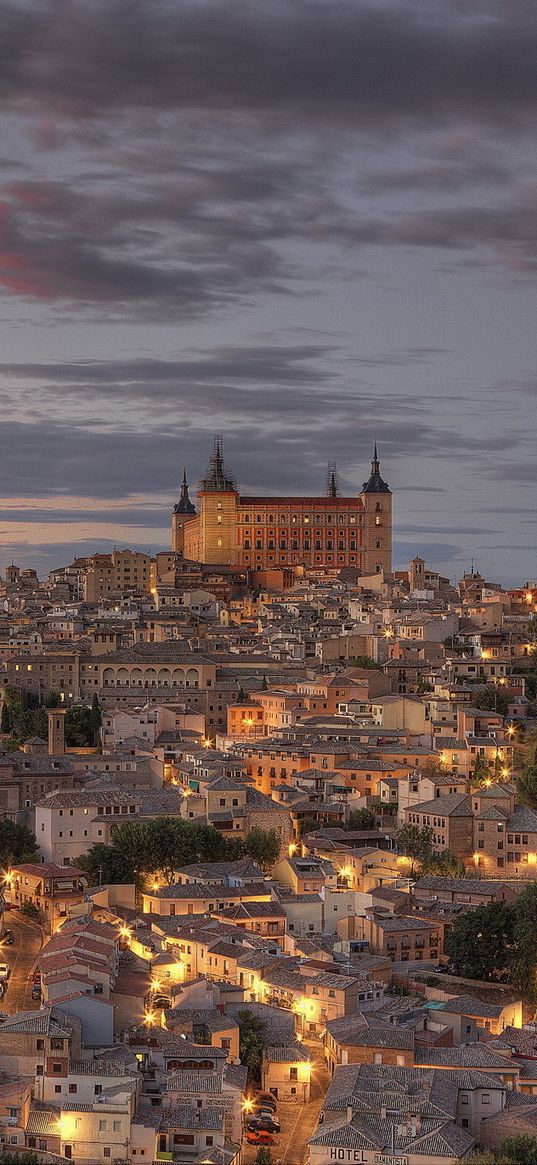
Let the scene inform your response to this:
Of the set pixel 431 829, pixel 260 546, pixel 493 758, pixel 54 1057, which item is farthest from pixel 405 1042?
pixel 260 546

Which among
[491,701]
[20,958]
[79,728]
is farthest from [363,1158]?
[79,728]

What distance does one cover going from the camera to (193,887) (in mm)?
25234

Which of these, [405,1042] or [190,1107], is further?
[405,1042]

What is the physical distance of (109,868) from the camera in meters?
26.3

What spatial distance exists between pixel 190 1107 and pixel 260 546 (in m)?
47.2

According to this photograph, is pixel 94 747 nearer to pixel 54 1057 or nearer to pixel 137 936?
pixel 137 936

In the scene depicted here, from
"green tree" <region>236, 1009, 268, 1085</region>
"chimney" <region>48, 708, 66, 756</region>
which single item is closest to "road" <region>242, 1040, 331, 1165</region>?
"green tree" <region>236, 1009, 268, 1085</region>

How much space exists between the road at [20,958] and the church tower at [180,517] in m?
45.1

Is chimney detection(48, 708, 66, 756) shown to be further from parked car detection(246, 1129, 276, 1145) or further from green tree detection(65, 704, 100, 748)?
parked car detection(246, 1129, 276, 1145)

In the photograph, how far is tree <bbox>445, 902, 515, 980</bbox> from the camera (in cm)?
2330

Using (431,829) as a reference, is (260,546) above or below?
above

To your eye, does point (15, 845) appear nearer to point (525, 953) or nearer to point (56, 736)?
point (56, 736)

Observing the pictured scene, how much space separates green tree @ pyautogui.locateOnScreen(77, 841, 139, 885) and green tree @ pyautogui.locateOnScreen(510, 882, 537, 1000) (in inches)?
240

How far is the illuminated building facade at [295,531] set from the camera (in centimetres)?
6431
